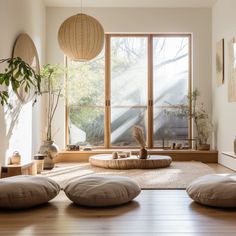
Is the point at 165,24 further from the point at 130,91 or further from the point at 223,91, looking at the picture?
the point at 223,91

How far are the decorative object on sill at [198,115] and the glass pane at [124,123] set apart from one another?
1.82 feet

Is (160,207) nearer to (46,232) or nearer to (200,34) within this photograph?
(46,232)

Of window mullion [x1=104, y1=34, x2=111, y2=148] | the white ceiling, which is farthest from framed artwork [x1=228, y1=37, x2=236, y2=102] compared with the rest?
window mullion [x1=104, y1=34, x2=111, y2=148]

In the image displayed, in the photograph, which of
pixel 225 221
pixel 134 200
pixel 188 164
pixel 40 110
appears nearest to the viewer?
pixel 225 221

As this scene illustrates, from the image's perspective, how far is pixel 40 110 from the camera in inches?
262

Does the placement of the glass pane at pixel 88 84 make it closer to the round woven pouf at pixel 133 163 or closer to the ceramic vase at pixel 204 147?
the round woven pouf at pixel 133 163

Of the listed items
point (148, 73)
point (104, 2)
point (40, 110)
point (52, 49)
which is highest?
point (104, 2)

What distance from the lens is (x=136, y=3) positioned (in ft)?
22.8

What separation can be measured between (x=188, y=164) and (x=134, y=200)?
331 centimetres

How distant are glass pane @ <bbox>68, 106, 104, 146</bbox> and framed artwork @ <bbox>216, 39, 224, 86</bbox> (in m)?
2.31

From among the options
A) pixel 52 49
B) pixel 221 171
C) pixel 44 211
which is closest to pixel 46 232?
pixel 44 211

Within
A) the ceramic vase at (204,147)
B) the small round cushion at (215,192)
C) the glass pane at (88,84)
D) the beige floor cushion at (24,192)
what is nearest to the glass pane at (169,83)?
the ceramic vase at (204,147)

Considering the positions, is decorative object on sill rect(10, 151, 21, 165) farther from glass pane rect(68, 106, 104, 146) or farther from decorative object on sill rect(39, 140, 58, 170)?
glass pane rect(68, 106, 104, 146)

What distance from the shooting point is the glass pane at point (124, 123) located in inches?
288
